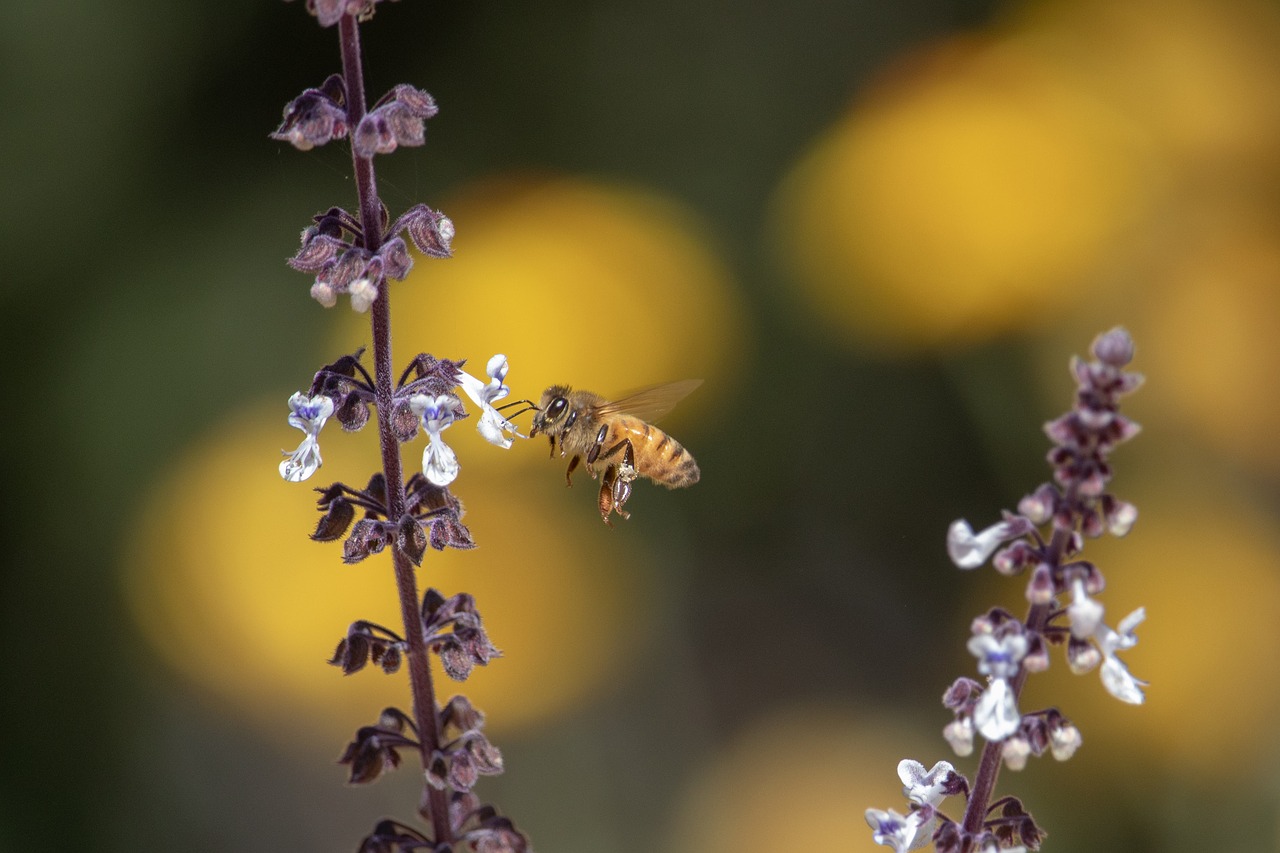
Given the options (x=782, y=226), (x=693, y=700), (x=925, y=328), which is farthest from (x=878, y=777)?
(x=782, y=226)

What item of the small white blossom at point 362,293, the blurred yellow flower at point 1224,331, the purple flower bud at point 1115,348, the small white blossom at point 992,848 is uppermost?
the blurred yellow flower at point 1224,331

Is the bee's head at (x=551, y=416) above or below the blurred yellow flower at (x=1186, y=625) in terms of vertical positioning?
below

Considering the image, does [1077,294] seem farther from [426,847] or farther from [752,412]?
[426,847]

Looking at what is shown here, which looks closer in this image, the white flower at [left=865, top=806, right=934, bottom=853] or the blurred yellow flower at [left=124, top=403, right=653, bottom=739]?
the white flower at [left=865, top=806, right=934, bottom=853]

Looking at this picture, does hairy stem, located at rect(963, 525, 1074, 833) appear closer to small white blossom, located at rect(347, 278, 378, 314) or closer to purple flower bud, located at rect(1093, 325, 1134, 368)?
purple flower bud, located at rect(1093, 325, 1134, 368)

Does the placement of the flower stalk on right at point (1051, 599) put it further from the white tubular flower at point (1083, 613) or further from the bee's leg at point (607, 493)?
the bee's leg at point (607, 493)

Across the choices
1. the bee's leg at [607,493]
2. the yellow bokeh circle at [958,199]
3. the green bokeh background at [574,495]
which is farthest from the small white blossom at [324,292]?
the yellow bokeh circle at [958,199]

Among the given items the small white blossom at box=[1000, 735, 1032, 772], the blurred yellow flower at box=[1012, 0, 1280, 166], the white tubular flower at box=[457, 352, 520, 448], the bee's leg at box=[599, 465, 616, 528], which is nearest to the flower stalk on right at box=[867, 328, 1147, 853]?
the small white blossom at box=[1000, 735, 1032, 772]
